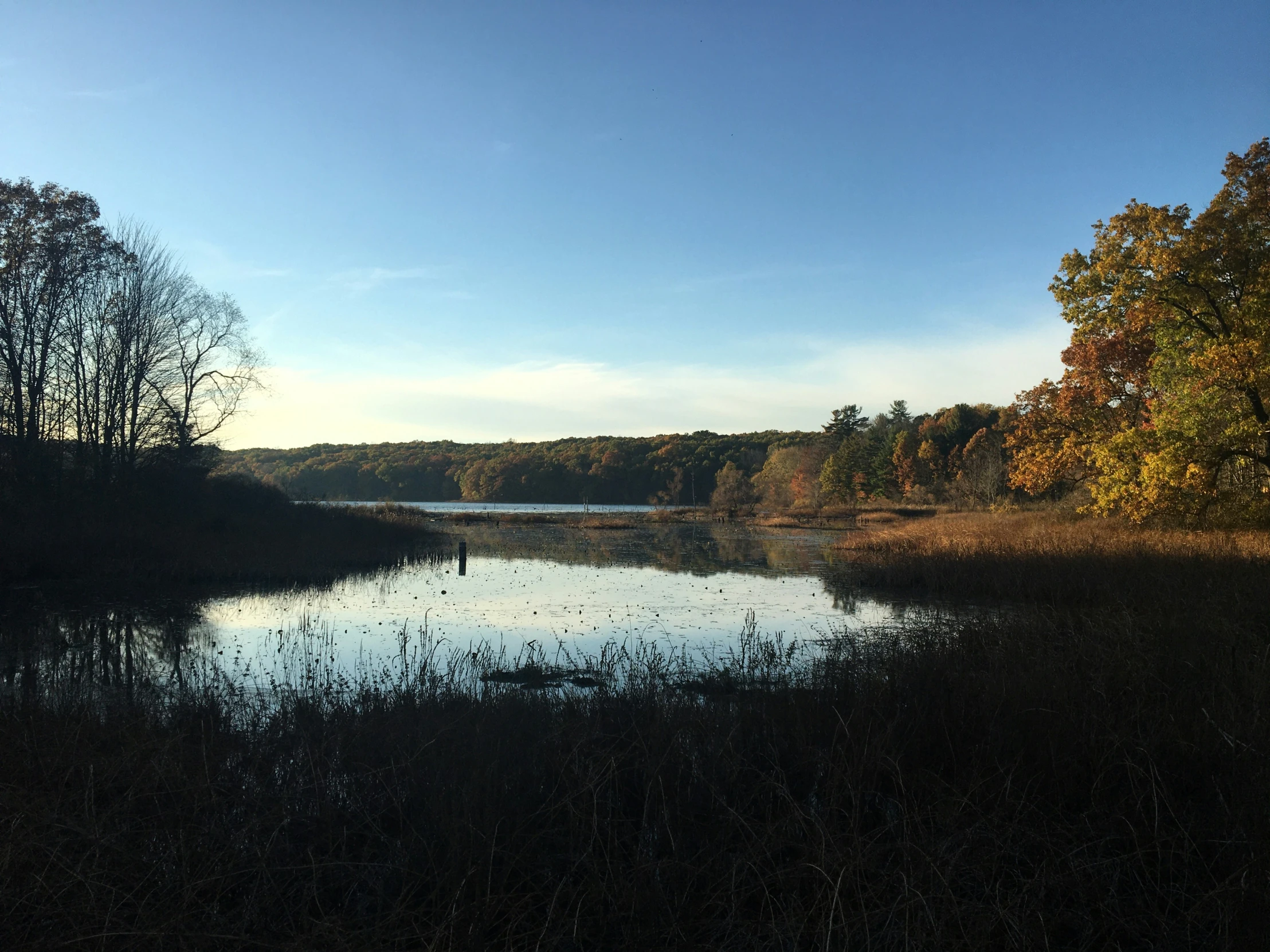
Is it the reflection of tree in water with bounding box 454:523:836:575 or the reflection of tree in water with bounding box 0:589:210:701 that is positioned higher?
the reflection of tree in water with bounding box 0:589:210:701

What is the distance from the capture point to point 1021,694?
603 cm

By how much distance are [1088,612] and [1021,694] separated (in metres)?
7.46

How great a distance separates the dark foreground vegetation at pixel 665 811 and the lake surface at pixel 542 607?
3.98 metres

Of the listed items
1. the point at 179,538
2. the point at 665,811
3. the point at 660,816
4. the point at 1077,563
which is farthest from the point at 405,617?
the point at 1077,563

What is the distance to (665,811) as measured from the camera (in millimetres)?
4047

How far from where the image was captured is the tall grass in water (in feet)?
11.0

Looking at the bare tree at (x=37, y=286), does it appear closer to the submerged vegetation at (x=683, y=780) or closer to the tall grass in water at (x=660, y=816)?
the submerged vegetation at (x=683, y=780)

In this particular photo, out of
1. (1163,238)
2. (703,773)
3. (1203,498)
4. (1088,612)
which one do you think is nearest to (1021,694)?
(703,773)

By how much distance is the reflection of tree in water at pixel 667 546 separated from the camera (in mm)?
26547

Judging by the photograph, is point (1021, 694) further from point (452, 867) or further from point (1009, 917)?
point (452, 867)

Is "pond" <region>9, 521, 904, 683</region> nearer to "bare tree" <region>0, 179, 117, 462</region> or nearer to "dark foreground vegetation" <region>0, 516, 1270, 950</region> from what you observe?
"dark foreground vegetation" <region>0, 516, 1270, 950</region>

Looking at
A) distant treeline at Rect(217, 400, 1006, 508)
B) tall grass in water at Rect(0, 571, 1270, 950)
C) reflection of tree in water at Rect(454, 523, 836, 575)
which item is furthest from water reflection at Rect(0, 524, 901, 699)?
distant treeline at Rect(217, 400, 1006, 508)

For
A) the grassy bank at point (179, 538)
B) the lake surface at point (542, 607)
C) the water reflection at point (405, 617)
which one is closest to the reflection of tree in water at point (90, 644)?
the water reflection at point (405, 617)

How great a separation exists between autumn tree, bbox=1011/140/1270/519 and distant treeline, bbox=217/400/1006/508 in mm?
31083
